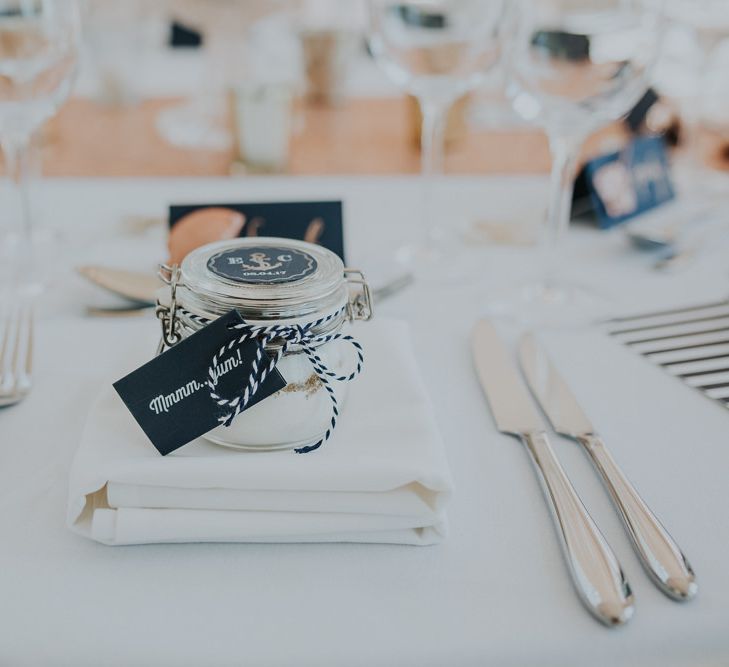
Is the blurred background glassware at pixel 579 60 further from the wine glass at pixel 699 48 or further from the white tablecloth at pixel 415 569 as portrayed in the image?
the wine glass at pixel 699 48

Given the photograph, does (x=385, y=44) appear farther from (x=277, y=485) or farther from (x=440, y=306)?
(x=277, y=485)

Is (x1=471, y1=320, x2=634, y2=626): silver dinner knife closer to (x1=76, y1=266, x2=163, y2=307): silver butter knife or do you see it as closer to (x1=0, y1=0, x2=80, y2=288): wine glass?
(x1=76, y1=266, x2=163, y2=307): silver butter knife

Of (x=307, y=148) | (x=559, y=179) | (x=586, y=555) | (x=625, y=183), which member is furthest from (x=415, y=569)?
(x=307, y=148)

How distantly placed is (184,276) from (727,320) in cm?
52

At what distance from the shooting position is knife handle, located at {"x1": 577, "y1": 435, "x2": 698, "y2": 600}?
0.39 metres

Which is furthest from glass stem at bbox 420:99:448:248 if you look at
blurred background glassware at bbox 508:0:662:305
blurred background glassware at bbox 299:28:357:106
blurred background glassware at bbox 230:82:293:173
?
blurred background glassware at bbox 299:28:357:106

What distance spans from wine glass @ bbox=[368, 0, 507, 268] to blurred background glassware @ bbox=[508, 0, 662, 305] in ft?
0.25

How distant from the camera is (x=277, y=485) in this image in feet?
1.36

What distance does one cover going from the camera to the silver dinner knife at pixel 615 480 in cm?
39

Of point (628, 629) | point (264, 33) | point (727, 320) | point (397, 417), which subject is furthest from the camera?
point (264, 33)

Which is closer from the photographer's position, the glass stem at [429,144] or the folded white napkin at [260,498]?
the folded white napkin at [260,498]

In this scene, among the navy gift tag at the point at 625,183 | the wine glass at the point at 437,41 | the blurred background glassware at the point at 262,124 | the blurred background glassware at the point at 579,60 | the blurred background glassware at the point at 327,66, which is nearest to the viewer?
the blurred background glassware at the point at 579,60

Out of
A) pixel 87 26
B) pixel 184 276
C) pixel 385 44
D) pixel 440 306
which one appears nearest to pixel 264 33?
pixel 87 26

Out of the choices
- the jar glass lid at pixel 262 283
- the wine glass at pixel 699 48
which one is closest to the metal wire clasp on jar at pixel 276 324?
the jar glass lid at pixel 262 283
